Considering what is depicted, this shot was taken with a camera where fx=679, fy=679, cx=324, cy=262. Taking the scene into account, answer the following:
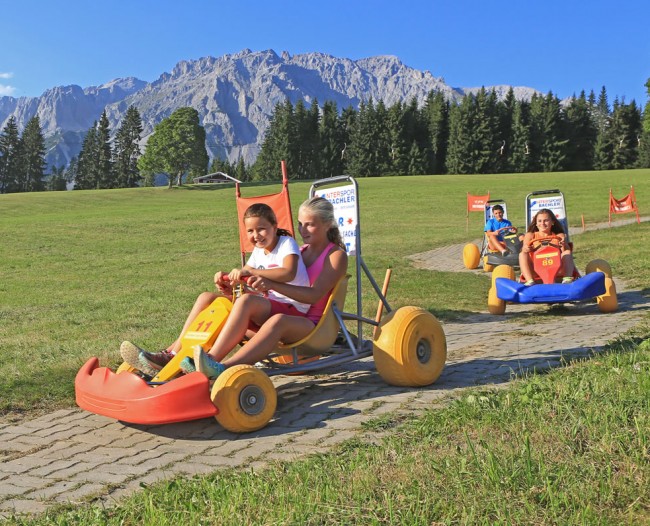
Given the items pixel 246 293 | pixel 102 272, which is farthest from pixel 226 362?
pixel 102 272

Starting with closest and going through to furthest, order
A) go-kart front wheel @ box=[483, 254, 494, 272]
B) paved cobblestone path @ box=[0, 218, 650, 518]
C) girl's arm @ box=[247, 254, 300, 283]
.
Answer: paved cobblestone path @ box=[0, 218, 650, 518] → girl's arm @ box=[247, 254, 300, 283] → go-kart front wheel @ box=[483, 254, 494, 272]

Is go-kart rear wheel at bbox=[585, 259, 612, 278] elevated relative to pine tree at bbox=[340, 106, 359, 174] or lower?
lower

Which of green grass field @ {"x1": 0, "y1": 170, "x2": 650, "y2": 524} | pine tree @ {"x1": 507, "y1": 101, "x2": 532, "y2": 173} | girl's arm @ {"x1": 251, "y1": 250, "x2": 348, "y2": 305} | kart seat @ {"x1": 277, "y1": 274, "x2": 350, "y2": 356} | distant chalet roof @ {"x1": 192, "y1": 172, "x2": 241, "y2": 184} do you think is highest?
pine tree @ {"x1": 507, "y1": 101, "x2": 532, "y2": 173}

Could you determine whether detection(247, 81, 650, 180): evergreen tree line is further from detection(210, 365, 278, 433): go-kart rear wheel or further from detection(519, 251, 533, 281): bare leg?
detection(210, 365, 278, 433): go-kart rear wheel

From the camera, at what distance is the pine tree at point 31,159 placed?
91.5m

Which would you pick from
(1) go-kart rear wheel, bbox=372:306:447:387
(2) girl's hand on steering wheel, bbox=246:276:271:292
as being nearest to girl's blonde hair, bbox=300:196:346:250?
(1) go-kart rear wheel, bbox=372:306:447:387

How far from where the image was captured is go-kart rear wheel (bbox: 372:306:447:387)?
214 inches

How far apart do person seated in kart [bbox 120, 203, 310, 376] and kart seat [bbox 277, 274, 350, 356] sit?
0.18m

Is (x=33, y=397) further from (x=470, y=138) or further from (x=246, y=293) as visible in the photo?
(x=470, y=138)

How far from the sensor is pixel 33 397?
5.64 meters

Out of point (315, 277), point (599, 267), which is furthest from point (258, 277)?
point (599, 267)

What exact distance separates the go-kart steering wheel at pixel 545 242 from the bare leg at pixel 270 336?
20.7ft

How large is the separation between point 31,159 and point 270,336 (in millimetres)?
96479

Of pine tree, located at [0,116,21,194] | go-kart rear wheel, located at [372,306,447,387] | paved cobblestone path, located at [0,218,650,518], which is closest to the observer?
paved cobblestone path, located at [0,218,650,518]
